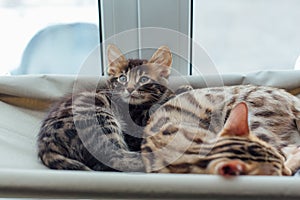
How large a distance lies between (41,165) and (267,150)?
49 cm

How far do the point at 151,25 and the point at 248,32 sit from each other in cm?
36

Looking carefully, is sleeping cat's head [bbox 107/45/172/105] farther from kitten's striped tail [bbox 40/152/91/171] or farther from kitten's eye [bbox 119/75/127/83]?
kitten's striped tail [bbox 40/152/91/171]

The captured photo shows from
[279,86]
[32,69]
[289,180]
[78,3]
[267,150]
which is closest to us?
[289,180]

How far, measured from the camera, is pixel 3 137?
42.3 inches

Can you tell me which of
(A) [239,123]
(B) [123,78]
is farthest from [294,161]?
(B) [123,78]

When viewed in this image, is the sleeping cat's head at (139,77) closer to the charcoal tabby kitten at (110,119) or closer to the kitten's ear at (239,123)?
the charcoal tabby kitten at (110,119)

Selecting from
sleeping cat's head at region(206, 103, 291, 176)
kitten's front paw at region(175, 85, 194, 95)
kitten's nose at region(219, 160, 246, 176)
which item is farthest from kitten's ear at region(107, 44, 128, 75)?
kitten's nose at region(219, 160, 246, 176)

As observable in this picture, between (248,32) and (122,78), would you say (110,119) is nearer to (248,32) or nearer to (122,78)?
(122,78)

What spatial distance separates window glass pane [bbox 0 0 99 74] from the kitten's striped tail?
2.35 ft

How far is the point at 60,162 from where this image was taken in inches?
36.6

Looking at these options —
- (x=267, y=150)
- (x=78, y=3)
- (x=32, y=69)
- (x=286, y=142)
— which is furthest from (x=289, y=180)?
(x=32, y=69)

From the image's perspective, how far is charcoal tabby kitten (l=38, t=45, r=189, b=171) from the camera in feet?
3.09

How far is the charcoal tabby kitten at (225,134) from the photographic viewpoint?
78cm

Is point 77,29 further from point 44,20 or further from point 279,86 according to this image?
point 279,86
